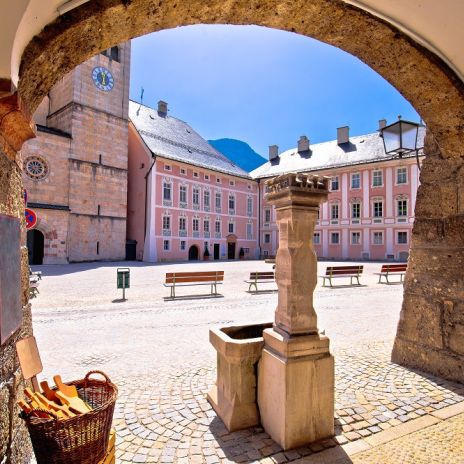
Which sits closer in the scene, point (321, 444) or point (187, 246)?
point (321, 444)

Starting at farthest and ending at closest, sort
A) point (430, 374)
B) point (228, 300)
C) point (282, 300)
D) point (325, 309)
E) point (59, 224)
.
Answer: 1. point (59, 224)
2. point (228, 300)
3. point (325, 309)
4. point (430, 374)
5. point (282, 300)

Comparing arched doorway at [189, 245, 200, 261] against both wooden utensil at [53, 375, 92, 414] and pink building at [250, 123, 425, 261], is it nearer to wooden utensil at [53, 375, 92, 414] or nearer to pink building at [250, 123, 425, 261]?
pink building at [250, 123, 425, 261]

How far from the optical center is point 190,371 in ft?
13.6

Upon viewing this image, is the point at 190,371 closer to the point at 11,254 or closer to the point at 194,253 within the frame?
the point at 11,254

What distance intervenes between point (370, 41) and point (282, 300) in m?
2.51

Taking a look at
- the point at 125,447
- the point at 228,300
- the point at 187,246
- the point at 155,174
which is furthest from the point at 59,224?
the point at 125,447

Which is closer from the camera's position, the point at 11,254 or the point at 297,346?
the point at 11,254

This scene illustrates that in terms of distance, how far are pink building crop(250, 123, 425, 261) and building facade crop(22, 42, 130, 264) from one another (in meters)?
15.2

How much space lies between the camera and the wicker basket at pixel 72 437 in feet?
5.71

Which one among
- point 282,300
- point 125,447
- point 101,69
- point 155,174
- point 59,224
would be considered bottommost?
point 125,447

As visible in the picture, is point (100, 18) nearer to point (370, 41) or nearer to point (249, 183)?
point (370, 41)

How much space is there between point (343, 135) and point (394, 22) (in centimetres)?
3650

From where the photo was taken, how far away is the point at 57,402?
211 cm

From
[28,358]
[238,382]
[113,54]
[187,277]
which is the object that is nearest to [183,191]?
[113,54]
